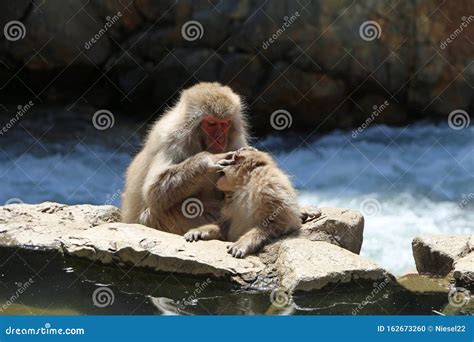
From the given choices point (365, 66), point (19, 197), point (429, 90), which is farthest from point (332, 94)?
point (19, 197)

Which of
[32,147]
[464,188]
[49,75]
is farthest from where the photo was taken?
[49,75]

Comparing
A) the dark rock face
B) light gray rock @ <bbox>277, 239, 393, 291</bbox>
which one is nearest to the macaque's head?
light gray rock @ <bbox>277, 239, 393, 291</bbox>

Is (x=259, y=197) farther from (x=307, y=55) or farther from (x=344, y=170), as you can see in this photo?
(x=307, y=55)

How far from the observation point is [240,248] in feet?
21.8

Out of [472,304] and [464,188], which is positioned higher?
[464,188]

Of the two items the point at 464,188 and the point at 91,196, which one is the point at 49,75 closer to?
the point at 91,196

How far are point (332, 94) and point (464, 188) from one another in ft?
9.15

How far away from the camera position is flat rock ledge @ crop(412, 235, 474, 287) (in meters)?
7.14

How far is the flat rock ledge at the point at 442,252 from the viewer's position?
714 centimetres

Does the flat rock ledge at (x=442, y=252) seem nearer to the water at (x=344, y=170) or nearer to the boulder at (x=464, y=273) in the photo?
the boulder at (x=464, y=273)

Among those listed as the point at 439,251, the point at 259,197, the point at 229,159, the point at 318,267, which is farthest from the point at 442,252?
the point at 229,159

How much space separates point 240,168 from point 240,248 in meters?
0.77

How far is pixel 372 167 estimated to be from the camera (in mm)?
13281

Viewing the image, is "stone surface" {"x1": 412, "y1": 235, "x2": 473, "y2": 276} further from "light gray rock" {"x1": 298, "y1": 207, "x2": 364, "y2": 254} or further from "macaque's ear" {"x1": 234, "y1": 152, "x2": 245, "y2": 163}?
"macaque's ear" {"x1": 234, "y1": 152, "x2": 245, "y2": 163}
